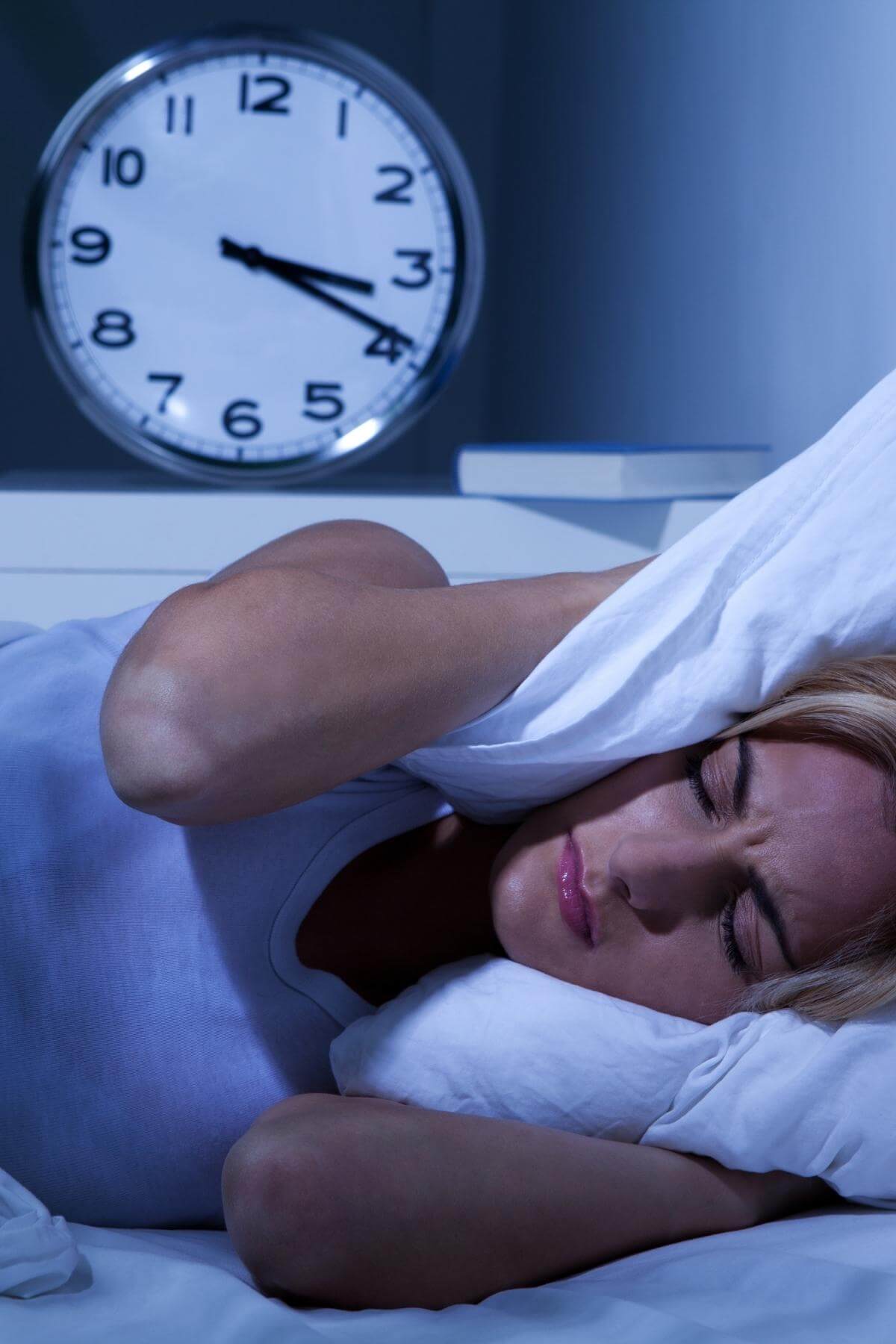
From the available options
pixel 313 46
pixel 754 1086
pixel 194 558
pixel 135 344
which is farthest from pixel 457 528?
pixel 754 1086

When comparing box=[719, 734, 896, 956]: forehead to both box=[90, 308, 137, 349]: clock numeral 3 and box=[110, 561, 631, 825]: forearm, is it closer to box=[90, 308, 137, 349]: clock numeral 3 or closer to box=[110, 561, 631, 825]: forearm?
box=[110, 561, 631, 825]: forearm

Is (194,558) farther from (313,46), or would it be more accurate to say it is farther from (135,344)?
(313,46)

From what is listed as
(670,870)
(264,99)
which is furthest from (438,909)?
(264,99)

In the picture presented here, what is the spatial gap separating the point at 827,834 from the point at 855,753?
0.16 feet

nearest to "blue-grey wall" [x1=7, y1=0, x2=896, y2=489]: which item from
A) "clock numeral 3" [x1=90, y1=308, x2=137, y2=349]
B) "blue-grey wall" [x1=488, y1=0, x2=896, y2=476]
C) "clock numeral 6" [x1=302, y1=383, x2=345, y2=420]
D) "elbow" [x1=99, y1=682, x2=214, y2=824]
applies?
"blue-grey wall" [x1=488, y1=0, x2=896, y2=476]

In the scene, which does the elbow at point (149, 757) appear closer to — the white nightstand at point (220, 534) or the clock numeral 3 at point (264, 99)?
the white nightstand at point (220, 534)

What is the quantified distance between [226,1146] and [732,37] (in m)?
1.14

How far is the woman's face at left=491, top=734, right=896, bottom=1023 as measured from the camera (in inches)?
25.9

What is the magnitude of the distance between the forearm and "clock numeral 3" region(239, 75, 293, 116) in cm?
69

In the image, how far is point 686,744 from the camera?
708 mm

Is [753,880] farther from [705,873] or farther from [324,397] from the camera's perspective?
[324,397]

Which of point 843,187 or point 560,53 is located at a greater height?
point 560,53

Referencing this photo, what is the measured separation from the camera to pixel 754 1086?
657 millimetres

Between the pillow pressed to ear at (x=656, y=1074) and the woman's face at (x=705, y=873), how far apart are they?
0.02 m
